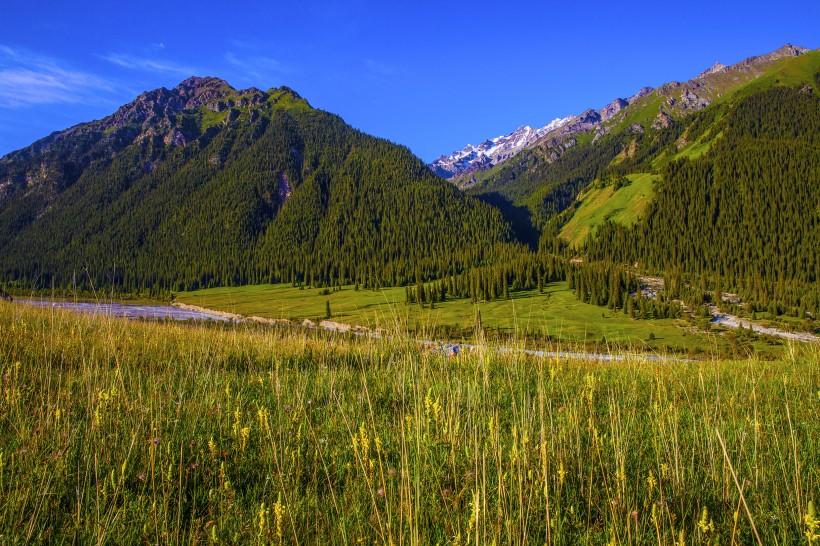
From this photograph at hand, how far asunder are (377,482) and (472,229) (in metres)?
195

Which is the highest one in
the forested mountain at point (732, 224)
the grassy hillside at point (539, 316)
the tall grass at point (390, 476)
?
the forested mountain at point (732, 224)

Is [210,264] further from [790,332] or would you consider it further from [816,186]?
[816,186]

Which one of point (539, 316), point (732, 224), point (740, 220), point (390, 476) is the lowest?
point (539, 316)

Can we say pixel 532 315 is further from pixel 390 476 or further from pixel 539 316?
pixel 390 476

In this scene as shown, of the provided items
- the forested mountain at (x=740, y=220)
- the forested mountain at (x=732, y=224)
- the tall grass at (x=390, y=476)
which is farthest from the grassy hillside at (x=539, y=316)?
the forested mountain at (x=740, y=220)

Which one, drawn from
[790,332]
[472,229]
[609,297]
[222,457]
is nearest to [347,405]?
[222,457]

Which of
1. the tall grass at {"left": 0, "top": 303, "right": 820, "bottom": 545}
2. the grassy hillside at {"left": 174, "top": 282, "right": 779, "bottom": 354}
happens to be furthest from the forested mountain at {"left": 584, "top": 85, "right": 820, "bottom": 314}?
the tall grass at {"left": 0, "top": 303, "right": 820, "bottom": 545}

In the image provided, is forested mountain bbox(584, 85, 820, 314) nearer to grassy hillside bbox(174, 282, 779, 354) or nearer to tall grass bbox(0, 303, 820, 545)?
grassy hillside bbox(174, 282, 779, 354)

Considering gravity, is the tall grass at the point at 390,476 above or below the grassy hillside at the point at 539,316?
above

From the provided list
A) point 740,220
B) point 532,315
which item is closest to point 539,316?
point 532,315

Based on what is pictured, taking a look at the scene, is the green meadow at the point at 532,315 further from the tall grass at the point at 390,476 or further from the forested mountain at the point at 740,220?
the forested mountain at the point at 740,220

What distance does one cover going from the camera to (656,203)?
173875 millimetres

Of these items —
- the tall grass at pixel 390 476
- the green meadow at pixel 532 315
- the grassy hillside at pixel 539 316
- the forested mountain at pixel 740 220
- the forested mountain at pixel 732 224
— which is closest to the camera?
the tall grass at pixel 390 476

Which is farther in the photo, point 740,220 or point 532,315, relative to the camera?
point 740,220
